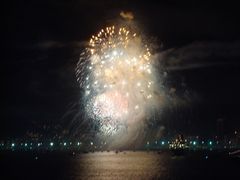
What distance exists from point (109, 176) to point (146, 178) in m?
13.4

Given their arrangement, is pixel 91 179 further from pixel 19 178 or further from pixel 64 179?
pixel 19 178

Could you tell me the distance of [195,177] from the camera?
141625mm

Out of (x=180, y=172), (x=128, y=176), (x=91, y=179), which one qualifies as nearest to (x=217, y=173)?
(x=180, y=172)

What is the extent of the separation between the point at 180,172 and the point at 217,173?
9949 mm

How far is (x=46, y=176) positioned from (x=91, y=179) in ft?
52.9

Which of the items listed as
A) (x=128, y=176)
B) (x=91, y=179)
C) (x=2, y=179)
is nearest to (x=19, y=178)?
(x=2, y=179)

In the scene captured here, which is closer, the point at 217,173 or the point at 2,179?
the point at 2,179

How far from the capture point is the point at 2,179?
453ft

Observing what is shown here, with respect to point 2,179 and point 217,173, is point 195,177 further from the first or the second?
point 2,179

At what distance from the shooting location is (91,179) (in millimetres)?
138750

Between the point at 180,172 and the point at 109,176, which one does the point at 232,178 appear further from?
the point at 109,176

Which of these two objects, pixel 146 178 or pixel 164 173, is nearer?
pixel 146 178

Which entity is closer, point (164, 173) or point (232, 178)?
point (232, 178)

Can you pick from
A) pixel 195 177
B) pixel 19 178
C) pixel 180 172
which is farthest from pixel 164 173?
pixel 19 178
